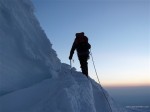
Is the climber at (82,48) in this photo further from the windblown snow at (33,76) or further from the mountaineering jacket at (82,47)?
the windblown snow at (33,76)

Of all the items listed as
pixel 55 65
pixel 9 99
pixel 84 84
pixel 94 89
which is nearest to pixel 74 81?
pixel 84 84

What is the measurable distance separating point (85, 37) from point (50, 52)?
2.64 m

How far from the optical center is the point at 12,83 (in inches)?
536

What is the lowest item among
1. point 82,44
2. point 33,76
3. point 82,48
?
point 33,76

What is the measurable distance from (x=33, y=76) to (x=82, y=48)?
2.84 m

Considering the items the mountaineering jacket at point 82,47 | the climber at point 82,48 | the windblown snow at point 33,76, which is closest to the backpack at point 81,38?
the climber at point 82,48

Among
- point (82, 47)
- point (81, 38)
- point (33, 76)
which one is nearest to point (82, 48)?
point (82, 47)

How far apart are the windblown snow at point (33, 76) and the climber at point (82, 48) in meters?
0.63

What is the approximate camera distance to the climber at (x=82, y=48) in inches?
572

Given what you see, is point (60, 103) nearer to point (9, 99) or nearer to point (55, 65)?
point (9, 99)

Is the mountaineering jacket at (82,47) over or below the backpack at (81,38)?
below

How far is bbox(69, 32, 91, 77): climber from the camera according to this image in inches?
572

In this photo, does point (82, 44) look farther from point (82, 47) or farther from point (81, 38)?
point (81, 38)

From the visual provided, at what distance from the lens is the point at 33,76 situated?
47.8 ft
